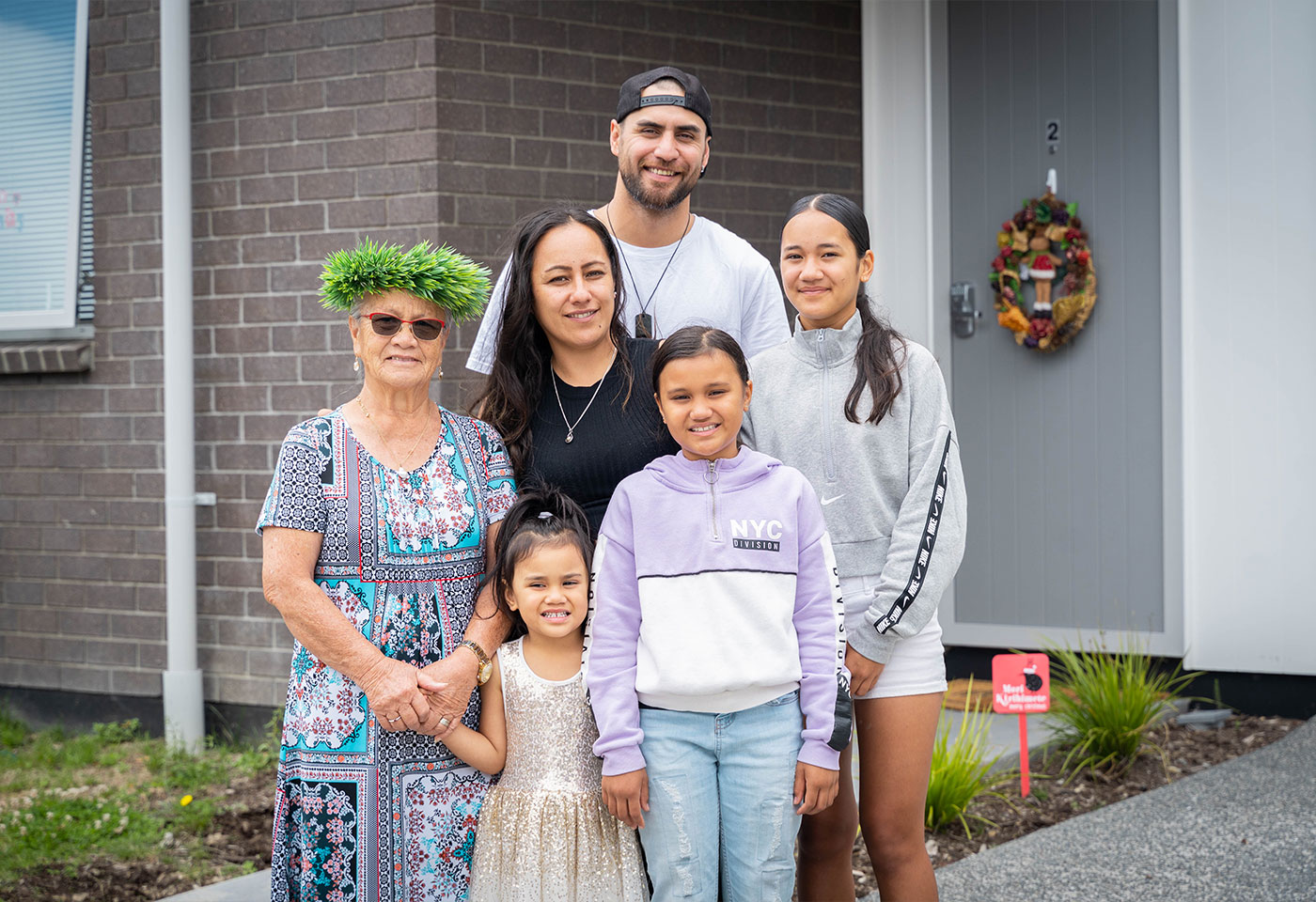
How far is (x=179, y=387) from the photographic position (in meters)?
5.24

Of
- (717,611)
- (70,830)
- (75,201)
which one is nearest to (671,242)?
(717,611)

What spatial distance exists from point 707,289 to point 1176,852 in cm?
227

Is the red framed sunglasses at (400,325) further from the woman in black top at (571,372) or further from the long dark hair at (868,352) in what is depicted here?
the long dark hair at (868,352)

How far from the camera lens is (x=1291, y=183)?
515 cm

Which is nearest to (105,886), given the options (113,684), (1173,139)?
(113,684)

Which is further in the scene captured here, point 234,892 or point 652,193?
point 234,892

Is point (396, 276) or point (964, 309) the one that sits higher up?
point (964, 309)

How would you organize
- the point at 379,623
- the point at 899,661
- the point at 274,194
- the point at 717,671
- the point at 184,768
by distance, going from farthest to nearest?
1. the point at 274,194
2. the point at 184,768
3. the point at 899,661
4. the point at 379,623
5. the point at 717,671

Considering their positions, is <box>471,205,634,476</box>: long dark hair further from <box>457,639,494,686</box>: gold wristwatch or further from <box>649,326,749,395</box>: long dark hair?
<box>457,639,494,686</box>: gold wristwatch

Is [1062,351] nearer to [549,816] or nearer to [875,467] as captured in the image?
[875,467]

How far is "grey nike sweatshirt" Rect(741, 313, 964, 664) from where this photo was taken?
2562mm

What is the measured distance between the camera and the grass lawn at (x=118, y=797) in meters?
3.96

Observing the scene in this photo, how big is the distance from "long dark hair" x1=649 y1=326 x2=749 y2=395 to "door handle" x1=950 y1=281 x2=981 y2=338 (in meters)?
3.57

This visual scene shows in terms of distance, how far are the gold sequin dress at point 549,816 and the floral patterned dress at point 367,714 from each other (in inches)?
3.1
